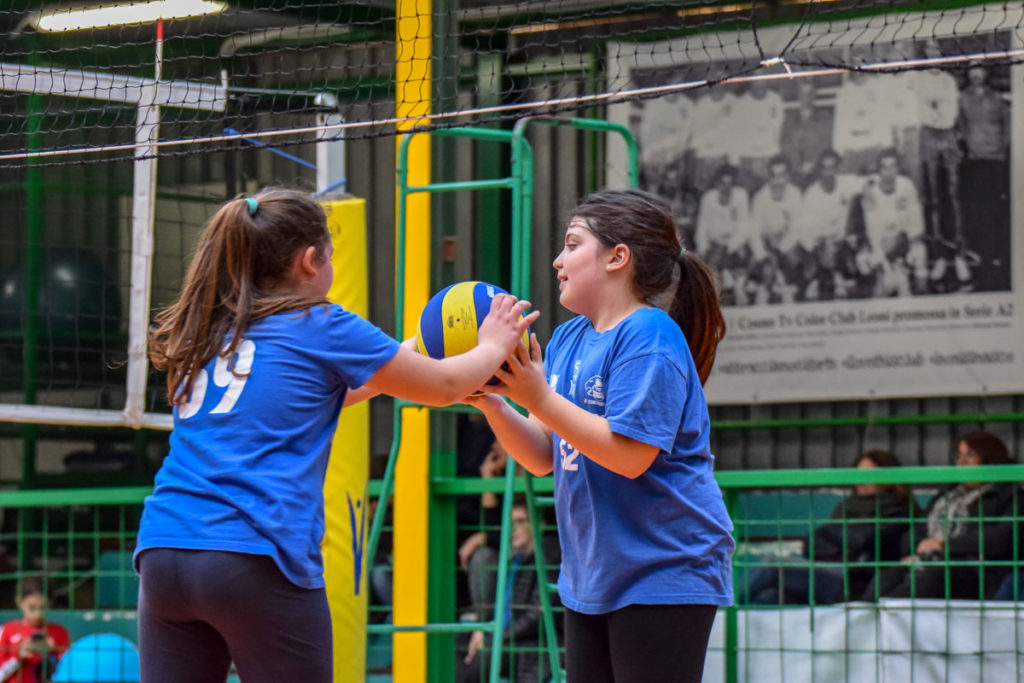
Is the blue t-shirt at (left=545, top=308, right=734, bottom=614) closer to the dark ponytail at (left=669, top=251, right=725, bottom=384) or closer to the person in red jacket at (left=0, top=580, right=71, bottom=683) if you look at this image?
the dark ponytail at (left=669, top=251, right=725, bottom=384)

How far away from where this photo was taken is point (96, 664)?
20.1 ft

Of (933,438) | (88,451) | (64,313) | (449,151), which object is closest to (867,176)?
(933,438)

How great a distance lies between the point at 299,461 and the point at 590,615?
784mm

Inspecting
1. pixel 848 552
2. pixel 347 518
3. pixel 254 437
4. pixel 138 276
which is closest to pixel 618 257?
pixel 254 437

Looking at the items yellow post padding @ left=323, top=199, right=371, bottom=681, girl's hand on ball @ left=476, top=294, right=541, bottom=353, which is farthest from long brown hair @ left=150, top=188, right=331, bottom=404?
yellow post padding @ left=323, top=199, right=371, bottom=681

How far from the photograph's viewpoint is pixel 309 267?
296 centimetres

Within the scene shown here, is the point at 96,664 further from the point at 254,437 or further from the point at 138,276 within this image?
the point at 254,437

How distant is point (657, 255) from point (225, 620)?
1.36m

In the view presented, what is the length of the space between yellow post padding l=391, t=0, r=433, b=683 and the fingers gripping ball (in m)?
2.12

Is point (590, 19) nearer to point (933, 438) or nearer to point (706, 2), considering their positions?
point (706, 2)

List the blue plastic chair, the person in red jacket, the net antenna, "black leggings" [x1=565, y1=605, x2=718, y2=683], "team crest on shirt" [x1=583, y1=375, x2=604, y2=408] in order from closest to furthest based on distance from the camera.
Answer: "black leggings" [x1=565, y1=605, x2=718, y2=683] → "team crest on shirt" [x1=583, y1=375, x2=604, y2=408] → the net antenna → the blue plastic chair → the person in red jacket

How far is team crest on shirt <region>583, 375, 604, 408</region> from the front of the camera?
10.3ft

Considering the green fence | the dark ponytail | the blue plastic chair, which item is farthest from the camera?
the blue plastic chair

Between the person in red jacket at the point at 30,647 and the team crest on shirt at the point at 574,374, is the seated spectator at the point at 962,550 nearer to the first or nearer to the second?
the team crest on shirt at the point at 574,374
